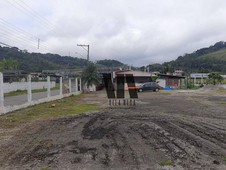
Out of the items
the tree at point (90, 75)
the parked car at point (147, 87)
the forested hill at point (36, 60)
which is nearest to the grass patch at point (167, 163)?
the forested hill at point (36, 60)

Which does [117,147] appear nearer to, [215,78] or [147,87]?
[147,87]

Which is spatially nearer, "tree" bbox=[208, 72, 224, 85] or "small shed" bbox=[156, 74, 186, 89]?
"small shed" bbox=[156, 74, 186, 89]

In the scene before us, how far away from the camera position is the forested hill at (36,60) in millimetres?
38844

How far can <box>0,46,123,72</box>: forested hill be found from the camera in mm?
38844

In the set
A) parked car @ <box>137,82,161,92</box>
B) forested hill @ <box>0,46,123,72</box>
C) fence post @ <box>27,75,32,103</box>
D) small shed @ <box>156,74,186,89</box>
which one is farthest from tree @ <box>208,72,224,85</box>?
fence post @ <box>27,75,32,103</box>

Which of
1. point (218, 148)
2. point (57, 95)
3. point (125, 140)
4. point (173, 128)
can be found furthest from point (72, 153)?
point (57, 95)

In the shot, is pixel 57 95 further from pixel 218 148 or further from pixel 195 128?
pixel 218 148

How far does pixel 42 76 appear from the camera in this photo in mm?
24094

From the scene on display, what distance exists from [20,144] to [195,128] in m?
6.64

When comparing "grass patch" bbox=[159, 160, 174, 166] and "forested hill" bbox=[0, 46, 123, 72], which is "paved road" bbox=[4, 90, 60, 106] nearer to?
"forested hill" bbox=[0, 46, 123, 72]

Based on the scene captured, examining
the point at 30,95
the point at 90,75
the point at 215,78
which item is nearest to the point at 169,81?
the point at 215,78

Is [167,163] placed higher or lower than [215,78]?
lower

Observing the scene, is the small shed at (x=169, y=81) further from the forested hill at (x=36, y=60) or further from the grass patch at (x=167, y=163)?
the grass patch at (x=167, y=163)

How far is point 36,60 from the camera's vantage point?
185 ft
